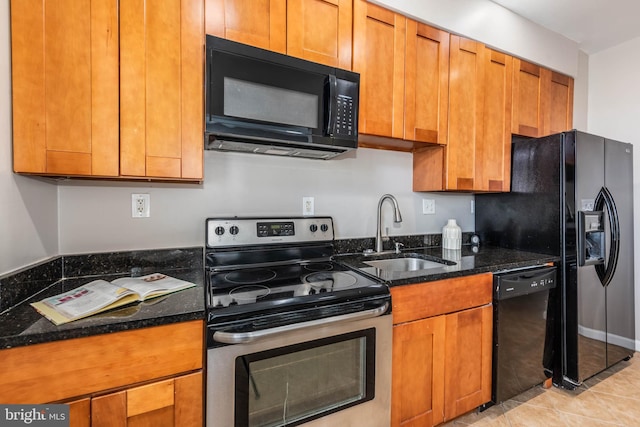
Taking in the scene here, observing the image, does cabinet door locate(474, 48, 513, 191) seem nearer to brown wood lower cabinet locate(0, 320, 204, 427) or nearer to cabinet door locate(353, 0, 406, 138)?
cabinet door locate(353, 0, 406, 138)

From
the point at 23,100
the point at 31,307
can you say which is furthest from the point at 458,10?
the point at 31,307

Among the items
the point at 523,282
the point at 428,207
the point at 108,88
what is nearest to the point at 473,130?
the point at 428,207

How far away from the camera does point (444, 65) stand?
1.83m

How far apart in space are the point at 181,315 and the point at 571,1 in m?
3.00

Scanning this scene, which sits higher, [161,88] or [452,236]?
[161,88]

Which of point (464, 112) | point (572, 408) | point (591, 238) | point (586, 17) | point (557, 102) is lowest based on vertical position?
point (572, 408)

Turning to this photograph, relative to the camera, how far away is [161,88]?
1178mm

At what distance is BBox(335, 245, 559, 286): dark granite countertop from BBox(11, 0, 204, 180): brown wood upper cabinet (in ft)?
3.22

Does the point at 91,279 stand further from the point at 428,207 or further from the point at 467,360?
the point at 428,207

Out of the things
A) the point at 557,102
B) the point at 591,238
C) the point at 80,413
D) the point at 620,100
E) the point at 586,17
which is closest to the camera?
the point at 80,413

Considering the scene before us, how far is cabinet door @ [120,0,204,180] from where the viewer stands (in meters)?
1.13

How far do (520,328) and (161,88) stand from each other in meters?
2.23

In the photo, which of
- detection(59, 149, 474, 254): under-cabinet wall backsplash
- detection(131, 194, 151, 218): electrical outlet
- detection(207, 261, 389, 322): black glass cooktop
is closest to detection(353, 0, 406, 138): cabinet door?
detection(59, 149, 474, 254): under-cabinet wall backsplash

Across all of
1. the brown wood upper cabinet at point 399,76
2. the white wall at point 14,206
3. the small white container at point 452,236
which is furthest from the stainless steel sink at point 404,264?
the white wall at point 14,206
